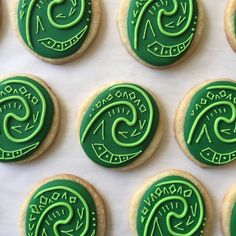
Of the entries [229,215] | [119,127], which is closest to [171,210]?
[229,215]

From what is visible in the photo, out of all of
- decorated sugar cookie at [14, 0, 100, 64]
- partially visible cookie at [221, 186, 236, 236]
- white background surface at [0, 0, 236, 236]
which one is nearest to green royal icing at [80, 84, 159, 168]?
white background surface at [0, 0, 236, 236]

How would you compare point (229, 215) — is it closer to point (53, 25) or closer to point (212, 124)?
point (212, 124)

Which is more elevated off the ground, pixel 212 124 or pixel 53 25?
pixel 53 25

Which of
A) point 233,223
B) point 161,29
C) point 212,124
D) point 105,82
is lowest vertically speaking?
point 233,223

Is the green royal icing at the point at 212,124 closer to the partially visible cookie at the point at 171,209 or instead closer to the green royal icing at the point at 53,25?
the partially visible cookie at the point at 171,209

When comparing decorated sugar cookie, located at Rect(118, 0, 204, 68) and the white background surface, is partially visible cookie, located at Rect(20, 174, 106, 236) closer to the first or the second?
the white background surface

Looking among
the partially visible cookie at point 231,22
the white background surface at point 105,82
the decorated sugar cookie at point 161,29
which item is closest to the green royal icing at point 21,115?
the white background surface at point 105,82

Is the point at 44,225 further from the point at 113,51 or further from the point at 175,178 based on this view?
the point at 113,51
